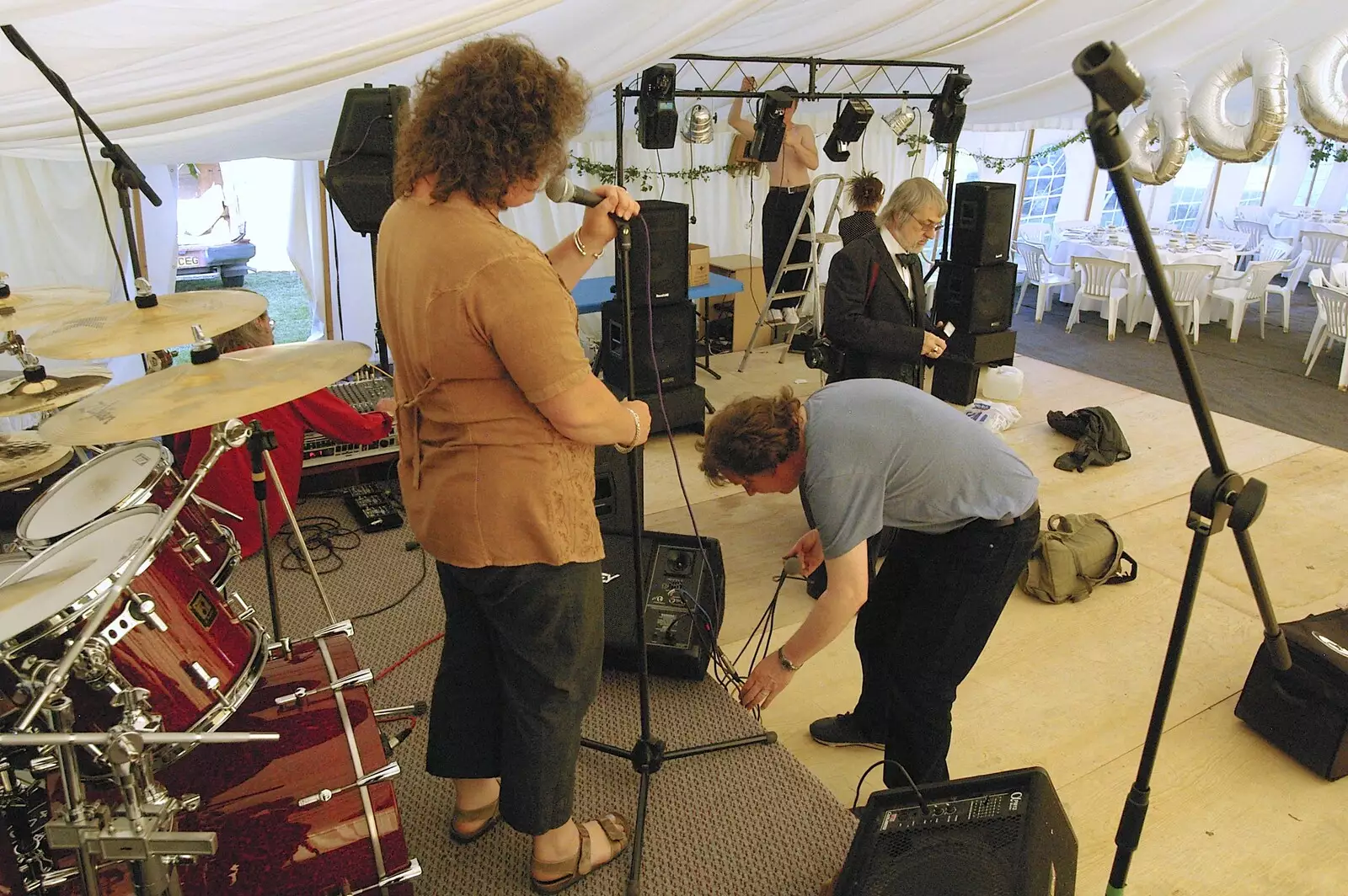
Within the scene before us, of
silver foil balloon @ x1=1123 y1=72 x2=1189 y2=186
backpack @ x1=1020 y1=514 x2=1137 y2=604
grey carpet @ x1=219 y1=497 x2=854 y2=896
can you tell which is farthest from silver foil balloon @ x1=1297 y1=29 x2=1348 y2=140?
grey carpet @ x1=219 y1=497 x2=854 y2=896

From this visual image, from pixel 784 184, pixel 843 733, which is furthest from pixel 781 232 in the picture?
pixel 843 733

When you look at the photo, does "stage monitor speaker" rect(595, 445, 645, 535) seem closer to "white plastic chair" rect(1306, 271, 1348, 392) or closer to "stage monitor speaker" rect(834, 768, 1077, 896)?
"stage monitor speaker" rect(834, 768, 1077, 896)

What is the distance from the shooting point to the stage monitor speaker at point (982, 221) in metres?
4.52

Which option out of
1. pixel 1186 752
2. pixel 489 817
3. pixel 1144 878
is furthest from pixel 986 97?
pixel 489 817

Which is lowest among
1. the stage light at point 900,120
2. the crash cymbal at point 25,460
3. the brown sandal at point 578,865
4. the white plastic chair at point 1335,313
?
the brown sandal at point 578,865

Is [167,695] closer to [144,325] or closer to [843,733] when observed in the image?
[144,325]

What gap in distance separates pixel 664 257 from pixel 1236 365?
15.0 ft

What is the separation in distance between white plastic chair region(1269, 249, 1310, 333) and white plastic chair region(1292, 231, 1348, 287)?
111 mm

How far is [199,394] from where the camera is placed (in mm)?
1604

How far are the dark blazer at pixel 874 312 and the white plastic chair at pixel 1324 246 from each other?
260 inches

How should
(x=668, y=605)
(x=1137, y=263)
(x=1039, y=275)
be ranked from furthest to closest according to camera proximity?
1. (x=1039, y=275)
2. (x=1137, y=263)
3. (x=668, y=605)

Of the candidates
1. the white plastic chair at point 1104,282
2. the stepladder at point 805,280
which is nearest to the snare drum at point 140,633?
the stepladder at point 805,280

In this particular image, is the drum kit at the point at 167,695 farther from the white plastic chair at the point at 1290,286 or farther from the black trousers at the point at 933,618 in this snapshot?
the white plastic chair at the point at 1290,286

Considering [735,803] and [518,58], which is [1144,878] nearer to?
[735,803]
